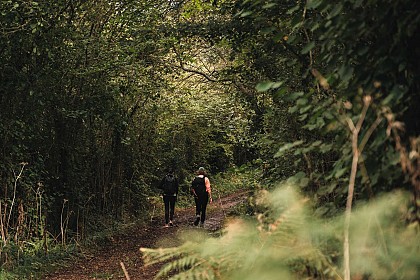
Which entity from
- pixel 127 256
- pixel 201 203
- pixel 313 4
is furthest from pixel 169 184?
pixel 313 4

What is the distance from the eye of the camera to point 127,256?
12.2m

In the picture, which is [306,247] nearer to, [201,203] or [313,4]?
[313,4]

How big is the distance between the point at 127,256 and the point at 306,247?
32.7 feet

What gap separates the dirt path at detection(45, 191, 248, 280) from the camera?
33.1 feet

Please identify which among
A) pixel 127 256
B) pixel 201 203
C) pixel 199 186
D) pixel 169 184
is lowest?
pixel 127 256

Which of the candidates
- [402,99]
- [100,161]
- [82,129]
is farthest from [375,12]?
[100,161]

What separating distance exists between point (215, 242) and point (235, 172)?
28138 millimetres

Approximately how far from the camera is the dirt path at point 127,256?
10.1 metres

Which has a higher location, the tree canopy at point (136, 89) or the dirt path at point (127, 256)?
the tree canopy at point (136, 89)

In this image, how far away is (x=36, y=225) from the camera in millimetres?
11656

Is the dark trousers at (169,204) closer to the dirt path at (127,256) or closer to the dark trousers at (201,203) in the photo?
the dirt path at (127,256)

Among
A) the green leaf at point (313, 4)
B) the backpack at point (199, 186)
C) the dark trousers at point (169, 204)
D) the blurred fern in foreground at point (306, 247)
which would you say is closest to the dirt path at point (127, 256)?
the dark trousers at point (169, 204)

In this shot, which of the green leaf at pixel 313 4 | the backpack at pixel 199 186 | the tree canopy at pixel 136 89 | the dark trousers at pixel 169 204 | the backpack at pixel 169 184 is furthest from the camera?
the dark trousers at pixel 169 204

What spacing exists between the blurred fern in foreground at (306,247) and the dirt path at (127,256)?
331 centimetres
